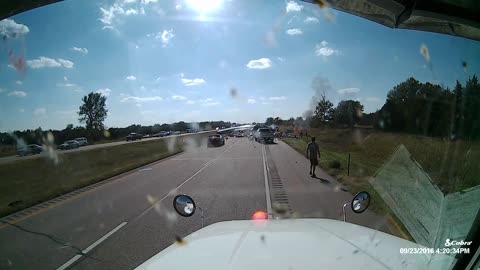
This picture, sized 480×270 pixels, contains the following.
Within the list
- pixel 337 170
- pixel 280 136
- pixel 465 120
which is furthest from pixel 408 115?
pixel 280 136

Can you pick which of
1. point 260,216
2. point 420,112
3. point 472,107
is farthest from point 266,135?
point 472,107

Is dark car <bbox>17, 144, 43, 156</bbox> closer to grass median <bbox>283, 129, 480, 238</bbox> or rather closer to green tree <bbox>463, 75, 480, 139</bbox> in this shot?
grass median <bbox>283, 129, 480, 238</bbox>

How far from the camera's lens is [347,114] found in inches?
961

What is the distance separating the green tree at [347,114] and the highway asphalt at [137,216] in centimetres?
727

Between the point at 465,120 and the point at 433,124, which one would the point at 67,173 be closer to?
the point at 433,124

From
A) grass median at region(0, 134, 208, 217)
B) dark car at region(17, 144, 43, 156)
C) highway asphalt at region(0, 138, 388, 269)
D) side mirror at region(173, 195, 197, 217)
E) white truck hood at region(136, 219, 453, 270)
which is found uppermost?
side mirror at region(173, 195, 197, 217)

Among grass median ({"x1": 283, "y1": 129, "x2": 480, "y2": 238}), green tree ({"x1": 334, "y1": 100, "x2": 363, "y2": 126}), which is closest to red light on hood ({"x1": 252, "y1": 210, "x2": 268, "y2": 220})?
grass median ({"x1": 283, "y1": 129, "x2": 480, "y2": 238})

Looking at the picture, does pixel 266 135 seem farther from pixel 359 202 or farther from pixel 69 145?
pixel 359 202

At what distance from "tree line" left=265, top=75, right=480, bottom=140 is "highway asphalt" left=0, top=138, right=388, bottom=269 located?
2.80 m

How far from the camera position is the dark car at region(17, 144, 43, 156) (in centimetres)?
4191

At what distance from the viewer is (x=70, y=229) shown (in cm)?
875

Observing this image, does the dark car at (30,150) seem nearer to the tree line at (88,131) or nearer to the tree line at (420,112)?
the tree line at (88,131)

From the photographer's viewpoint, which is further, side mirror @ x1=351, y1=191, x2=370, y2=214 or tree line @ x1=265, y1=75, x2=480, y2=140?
tree line @ x1=265, y1=75, x2=480, y2=140

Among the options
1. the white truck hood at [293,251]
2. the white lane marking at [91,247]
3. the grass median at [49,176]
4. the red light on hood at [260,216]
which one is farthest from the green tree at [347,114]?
the white truck hood at [293,251]
